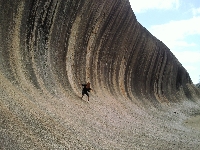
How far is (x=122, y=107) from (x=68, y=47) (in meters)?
5.27

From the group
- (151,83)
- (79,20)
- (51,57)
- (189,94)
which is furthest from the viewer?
(189,94)

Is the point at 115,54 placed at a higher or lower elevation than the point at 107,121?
higher

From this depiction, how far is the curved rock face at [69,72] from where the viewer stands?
34.3 ft

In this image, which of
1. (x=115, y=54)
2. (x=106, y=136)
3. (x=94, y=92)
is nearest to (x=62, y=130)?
(x=106, y=136)

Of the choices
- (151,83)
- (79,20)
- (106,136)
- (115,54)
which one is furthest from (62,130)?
(151,83)

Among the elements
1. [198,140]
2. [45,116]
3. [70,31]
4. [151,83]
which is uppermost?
[70,31]

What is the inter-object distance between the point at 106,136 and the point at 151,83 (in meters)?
24.3

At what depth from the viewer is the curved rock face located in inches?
412

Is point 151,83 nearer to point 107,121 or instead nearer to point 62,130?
point 107,121

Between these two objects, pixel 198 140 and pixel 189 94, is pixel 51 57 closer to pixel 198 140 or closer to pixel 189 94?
pixel 198 140

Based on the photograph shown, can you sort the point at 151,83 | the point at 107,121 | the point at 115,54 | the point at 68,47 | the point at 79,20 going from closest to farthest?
the point at 107,121, the point at 68,47, the point at 79,20, the point at 115,54, the point at 151,83

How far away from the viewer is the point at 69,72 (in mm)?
19391

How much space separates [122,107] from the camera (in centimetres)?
2138

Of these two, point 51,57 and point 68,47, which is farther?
point 68,47
